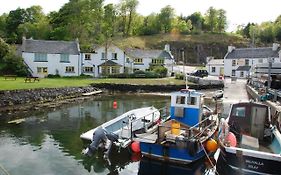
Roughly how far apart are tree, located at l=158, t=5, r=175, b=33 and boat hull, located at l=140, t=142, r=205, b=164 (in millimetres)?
128923

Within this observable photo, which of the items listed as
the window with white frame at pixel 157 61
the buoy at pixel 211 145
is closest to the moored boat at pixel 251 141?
the buoy at pixel 211 145

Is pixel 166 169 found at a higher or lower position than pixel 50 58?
lower

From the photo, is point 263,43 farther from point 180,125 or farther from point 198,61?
point 180,125

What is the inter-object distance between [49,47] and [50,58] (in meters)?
2.91

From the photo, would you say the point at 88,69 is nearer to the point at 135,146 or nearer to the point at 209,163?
the point at 135,146

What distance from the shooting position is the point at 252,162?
49.6ft

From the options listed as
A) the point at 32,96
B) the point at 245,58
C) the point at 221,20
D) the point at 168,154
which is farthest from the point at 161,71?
the point at 221,20

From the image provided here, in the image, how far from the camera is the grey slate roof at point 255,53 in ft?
274

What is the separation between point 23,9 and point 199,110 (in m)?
100

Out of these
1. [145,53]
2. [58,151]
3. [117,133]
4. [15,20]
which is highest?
[15,20]

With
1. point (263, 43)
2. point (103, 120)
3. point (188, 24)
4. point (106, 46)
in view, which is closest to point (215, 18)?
point (188, 24)

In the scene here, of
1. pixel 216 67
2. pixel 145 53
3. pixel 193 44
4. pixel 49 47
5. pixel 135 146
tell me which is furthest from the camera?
pixel 193 44

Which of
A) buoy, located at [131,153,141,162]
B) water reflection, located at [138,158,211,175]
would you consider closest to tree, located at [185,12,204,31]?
buoy, located at [131,153,141,162]

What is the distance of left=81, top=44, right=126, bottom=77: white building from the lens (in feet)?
242
